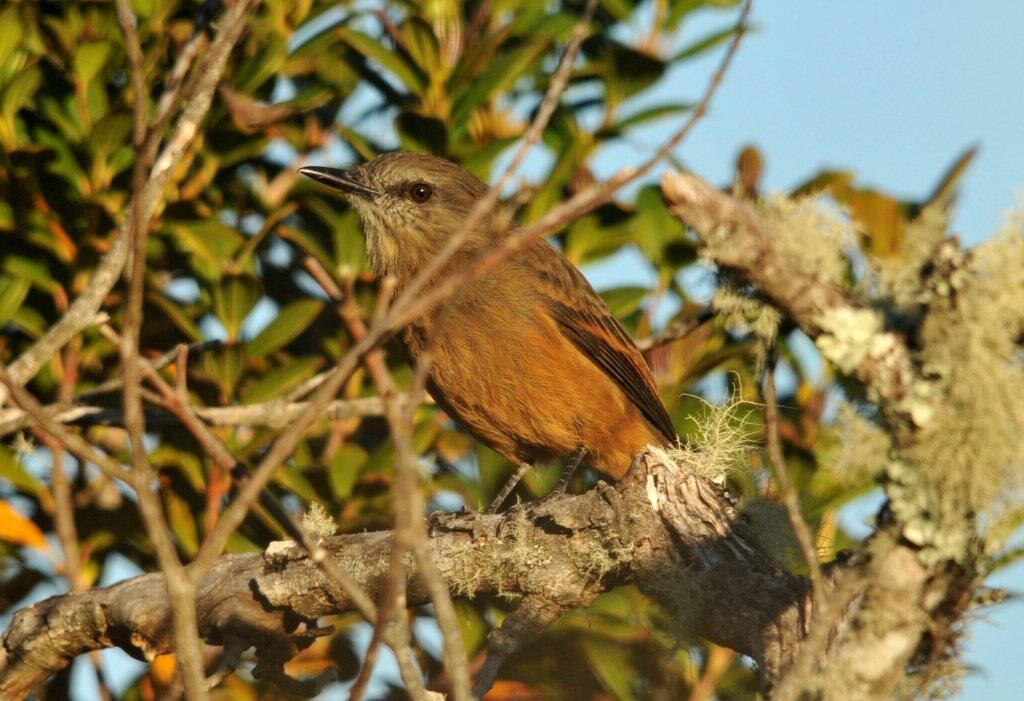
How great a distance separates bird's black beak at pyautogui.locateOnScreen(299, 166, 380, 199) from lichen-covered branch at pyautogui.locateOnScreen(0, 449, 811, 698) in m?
1.61

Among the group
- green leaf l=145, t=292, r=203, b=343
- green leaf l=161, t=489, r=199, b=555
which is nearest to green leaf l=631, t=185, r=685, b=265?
green leaf l=145, t=292, r=203, b=343

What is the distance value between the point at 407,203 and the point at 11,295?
1916mm

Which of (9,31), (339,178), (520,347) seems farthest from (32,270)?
(520,347)

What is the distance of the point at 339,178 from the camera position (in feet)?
18.2

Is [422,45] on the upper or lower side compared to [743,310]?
upper

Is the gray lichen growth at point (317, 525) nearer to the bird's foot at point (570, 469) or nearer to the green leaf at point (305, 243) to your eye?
the bird's foot at point (570, 469)

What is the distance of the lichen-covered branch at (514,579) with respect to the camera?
396 centimetres

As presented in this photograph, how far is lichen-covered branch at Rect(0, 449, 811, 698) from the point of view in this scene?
13.0 ft

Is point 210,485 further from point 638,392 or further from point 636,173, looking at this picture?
point 636,173

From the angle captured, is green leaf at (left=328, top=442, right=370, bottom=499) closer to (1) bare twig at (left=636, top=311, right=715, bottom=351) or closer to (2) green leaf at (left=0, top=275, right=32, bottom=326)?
(1) bare twig at (left=636, top=311, right=715, bottom=351)

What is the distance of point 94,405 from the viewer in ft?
16.9

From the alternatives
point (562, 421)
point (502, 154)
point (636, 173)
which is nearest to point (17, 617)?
point (562, 421)

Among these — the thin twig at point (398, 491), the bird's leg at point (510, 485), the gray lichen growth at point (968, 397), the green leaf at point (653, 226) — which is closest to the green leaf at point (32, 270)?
the bird's leg at point (510, 485)

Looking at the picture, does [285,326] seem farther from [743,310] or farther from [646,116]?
[743,310]
